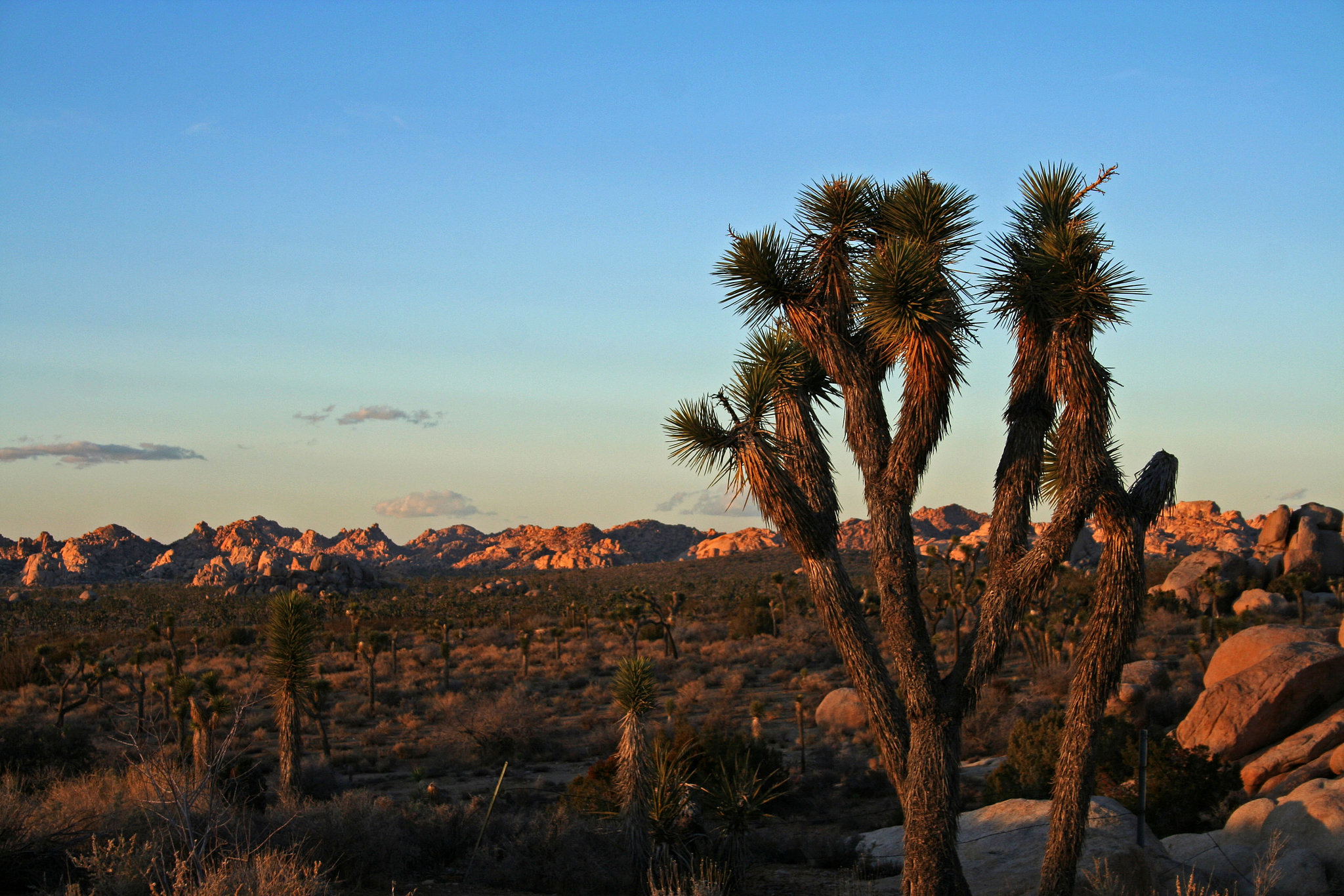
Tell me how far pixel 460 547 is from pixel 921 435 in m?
162

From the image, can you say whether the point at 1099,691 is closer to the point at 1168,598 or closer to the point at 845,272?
the point at 845,272

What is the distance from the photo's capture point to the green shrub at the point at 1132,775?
46.5 feet

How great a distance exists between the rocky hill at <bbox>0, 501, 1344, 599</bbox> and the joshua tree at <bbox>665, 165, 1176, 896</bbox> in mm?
36352

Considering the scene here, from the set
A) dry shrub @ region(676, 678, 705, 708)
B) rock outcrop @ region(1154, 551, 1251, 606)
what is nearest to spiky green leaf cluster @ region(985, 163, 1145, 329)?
dry shrub @ region(676, 678, 705, 708)

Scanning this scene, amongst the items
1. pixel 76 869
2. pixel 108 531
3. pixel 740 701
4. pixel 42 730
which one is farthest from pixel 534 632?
pixel 108 531

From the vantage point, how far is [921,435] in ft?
29.2

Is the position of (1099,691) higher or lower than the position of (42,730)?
higher

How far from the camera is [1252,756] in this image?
53.8 feet

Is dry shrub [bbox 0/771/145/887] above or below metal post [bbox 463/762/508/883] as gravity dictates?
above

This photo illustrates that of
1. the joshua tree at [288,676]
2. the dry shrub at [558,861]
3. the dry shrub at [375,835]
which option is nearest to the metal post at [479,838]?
the dry shrub at [558,861]

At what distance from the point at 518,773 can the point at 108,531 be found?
13229 centimetres

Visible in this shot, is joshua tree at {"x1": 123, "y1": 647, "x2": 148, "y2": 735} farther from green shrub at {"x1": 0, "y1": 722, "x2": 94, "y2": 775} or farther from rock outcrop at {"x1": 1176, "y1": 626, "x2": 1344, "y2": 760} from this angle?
rock outcrop at {"x1": 1176, "y1": 626, "x2": 1344, "y2": 760}

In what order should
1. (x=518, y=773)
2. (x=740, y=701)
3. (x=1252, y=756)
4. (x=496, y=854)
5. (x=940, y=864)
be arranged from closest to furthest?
1. (x=940, y=864)
2. (x=496, y=854)
3. (x=1252, y=756)
4. (x=518, y=773)
5. (x=740, y=701)

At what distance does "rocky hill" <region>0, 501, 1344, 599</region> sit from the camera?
70.7m
